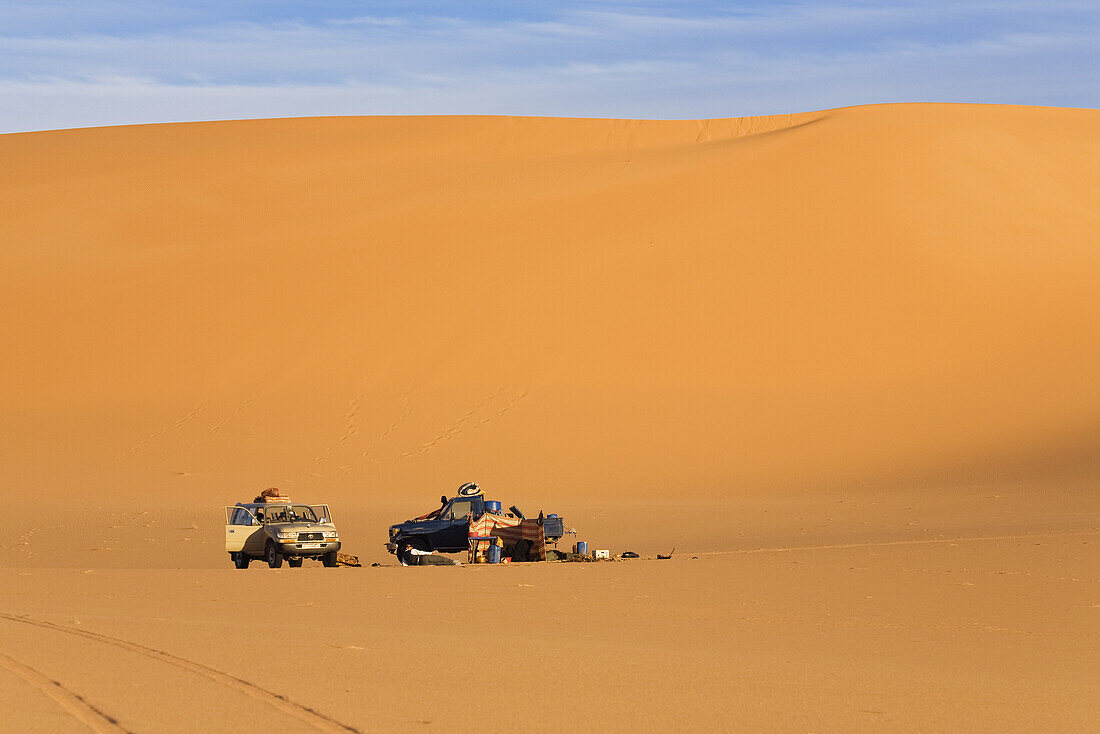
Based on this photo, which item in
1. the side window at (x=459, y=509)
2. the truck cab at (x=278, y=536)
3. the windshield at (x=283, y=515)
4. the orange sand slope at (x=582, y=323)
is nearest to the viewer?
the truck cab at (x=278, y=536)

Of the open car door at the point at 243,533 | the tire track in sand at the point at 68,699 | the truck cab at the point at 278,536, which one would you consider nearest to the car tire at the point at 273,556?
the truck cab at the point at 278,536

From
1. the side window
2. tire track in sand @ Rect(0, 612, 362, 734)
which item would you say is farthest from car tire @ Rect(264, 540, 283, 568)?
tire track in sand @ Rect(0, 612, 362, 734)

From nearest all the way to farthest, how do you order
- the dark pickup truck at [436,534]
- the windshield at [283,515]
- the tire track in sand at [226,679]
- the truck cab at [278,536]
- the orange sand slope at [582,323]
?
1. the tire track in sand at [226,679]
2. the truck cab at [278,536]
3. the windshield at [283,515]
4. the dark pickup truck at [436,534]
5. the orange sand slope at [582,323]

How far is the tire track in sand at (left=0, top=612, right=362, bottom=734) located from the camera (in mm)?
6859

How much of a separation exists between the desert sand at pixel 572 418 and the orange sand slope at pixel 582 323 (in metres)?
0.14

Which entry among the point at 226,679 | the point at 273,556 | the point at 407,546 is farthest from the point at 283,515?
the point at 226,679

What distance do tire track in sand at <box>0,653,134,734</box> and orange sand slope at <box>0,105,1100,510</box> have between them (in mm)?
16946

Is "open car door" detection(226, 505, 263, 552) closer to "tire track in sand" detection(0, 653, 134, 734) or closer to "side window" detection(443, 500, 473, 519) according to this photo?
"side window" detection(443, 500, 473, 519)

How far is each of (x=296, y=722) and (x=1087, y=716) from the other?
4278 millimetres

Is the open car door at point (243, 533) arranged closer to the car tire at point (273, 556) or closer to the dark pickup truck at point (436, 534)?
the car tire at point (273, 556)

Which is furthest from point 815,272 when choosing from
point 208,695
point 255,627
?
point 208,695

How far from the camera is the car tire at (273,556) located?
694 inches

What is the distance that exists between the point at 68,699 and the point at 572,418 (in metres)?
22.4

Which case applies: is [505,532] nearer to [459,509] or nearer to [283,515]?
[459,509]
